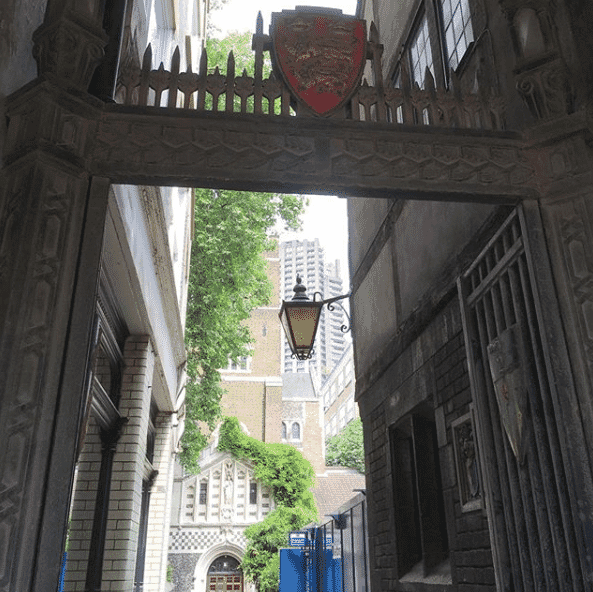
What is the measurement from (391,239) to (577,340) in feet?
14.1

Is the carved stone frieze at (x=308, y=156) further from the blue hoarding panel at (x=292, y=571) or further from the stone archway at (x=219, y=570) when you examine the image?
the stone archway at (x=219, y=570)

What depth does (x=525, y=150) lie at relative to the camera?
3508 mm

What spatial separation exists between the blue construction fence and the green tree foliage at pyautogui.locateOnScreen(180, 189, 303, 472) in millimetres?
4527

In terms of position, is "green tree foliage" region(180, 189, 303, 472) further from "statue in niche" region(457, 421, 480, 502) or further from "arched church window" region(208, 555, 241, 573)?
"arched church window" region(208, 555, 241, 573)

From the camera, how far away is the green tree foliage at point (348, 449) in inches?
2431

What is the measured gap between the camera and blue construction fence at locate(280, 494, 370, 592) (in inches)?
324

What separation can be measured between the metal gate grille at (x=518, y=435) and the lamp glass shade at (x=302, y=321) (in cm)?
306

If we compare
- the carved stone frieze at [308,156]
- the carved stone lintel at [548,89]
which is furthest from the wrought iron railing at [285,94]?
the carved stone lintel at [548,89]

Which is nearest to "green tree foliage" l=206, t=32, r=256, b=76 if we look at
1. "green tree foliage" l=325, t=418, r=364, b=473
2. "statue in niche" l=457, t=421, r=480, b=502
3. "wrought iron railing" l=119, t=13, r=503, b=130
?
"wrought iron railing" l=119, t=13, r=503, b=130

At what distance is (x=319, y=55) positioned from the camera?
3793 mm

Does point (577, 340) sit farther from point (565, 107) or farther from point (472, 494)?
point (472, 494)

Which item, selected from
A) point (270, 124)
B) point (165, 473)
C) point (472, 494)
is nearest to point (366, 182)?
point (270, 124)

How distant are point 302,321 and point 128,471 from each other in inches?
97.5

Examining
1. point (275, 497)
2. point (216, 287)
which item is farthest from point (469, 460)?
point (275, 497)
